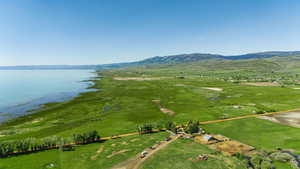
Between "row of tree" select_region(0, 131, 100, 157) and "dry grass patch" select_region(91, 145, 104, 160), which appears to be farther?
"row of tree" select_region(0, 131, 100, 157)

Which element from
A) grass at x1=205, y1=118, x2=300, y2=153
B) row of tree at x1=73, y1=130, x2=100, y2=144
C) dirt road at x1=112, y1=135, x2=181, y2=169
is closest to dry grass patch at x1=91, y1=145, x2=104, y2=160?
row of tree at x1=73, y1=130, x2=100, y2=144

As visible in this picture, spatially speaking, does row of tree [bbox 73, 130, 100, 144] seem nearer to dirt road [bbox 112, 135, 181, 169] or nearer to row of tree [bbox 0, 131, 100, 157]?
row of tree [bbox 0, 131, 100, 157]

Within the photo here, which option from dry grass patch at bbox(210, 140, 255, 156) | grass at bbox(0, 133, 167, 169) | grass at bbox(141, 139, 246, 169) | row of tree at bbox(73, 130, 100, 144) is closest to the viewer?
grass at bbox(141, 139, 246, 169)

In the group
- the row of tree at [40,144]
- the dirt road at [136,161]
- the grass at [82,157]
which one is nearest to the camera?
the dirt road at [136,161]

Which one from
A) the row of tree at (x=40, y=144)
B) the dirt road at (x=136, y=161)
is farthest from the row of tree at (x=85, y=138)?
the dirt road at (x=136, y=161)

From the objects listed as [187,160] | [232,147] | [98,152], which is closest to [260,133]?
[232,147]

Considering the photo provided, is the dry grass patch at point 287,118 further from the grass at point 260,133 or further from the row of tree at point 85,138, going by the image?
the row of tree at point 85,138

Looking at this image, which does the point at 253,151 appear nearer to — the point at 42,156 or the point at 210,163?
the point at 210,163

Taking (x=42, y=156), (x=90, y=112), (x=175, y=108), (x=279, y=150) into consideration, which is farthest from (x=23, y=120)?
(x=279, y=150)

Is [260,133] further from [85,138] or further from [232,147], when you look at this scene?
[85,138]
